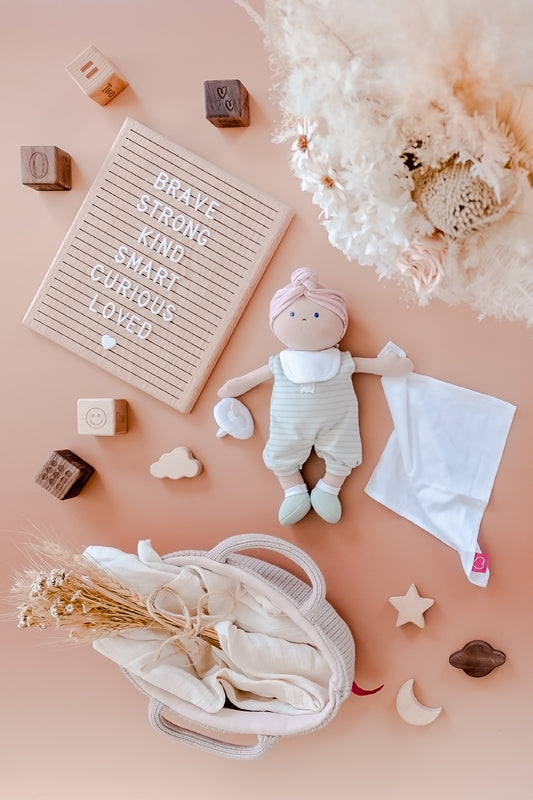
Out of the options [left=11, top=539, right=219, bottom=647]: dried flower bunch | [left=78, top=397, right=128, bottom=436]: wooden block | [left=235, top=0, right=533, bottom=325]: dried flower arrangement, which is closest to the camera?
[left=235, top=0, right=533, bottom=325]: dried flower arrangement

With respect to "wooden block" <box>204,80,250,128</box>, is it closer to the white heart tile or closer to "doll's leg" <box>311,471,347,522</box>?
the white heart tile

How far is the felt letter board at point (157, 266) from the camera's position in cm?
138

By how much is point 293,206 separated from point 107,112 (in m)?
0.49

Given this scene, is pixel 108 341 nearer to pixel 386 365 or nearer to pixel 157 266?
pixel 157 266

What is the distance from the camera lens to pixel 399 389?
53.2 inches

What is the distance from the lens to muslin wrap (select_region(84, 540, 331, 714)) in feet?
4.15

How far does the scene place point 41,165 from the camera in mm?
1381

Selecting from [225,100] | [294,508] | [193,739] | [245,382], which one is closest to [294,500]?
[294,508]

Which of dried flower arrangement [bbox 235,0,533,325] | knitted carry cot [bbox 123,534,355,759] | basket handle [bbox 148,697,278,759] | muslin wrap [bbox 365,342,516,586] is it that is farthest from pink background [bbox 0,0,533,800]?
dried flower arrangement [bbox 235,0,533,325]

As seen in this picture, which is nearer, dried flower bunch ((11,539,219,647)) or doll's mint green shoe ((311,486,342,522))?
dried flower bunch ((11,539,219,647))

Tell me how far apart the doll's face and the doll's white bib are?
0.06ft

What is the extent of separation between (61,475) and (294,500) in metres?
0.55

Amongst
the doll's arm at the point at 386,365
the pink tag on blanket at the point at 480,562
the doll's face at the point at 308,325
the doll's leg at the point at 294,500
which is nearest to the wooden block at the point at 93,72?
the doll's face at the point at 308,325

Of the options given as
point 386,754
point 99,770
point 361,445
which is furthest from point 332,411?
point 99,770
